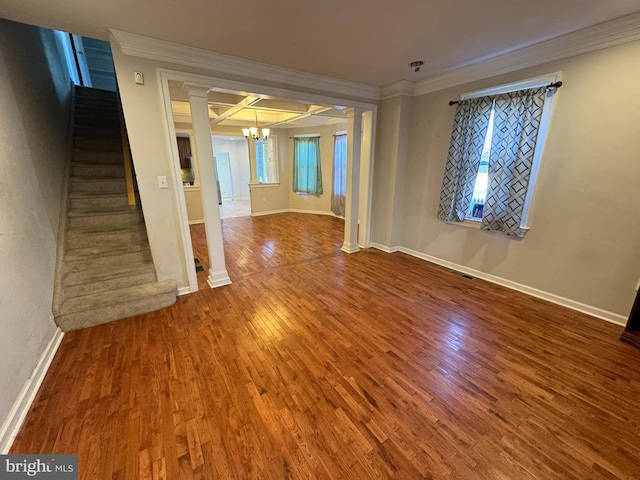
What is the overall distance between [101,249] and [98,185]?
0.99m

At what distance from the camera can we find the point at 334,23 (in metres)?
1.98

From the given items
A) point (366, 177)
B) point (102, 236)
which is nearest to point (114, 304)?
point (102, 236)

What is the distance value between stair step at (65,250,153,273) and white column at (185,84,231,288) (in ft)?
2.34

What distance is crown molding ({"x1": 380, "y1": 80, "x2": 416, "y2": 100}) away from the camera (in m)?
3.42

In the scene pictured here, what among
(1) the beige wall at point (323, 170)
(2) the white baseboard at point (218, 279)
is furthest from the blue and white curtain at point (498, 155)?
(1) the beige wall at point (323, 170)

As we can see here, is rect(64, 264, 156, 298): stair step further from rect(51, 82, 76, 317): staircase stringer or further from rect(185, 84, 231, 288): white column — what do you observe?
rect(185, 84, 231, 288): white column

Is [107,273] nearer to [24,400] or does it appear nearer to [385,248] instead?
[24,400]

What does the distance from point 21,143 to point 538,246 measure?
485cm

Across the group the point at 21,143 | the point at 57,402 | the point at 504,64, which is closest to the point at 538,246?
the point at 504,64

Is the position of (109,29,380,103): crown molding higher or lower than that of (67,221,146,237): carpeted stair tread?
higher

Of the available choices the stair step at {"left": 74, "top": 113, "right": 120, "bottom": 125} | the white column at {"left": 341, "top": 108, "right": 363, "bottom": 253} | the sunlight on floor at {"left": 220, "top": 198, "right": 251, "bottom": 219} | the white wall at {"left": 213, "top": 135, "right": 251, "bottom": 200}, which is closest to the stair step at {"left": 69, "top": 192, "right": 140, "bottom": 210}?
the stair step at {"left": 74, "top": 113, "right": 120, "bottom": 125}

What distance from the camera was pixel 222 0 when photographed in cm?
169

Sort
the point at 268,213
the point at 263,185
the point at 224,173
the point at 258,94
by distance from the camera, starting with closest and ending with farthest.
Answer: the point at 258,94 < the point at 263,185 < the point at 268,213 < the point at 224,173

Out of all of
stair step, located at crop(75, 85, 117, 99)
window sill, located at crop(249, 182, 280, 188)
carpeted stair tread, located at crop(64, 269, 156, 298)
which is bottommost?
carpeted stair tread, located at crop(64, 269, 156, 298)
